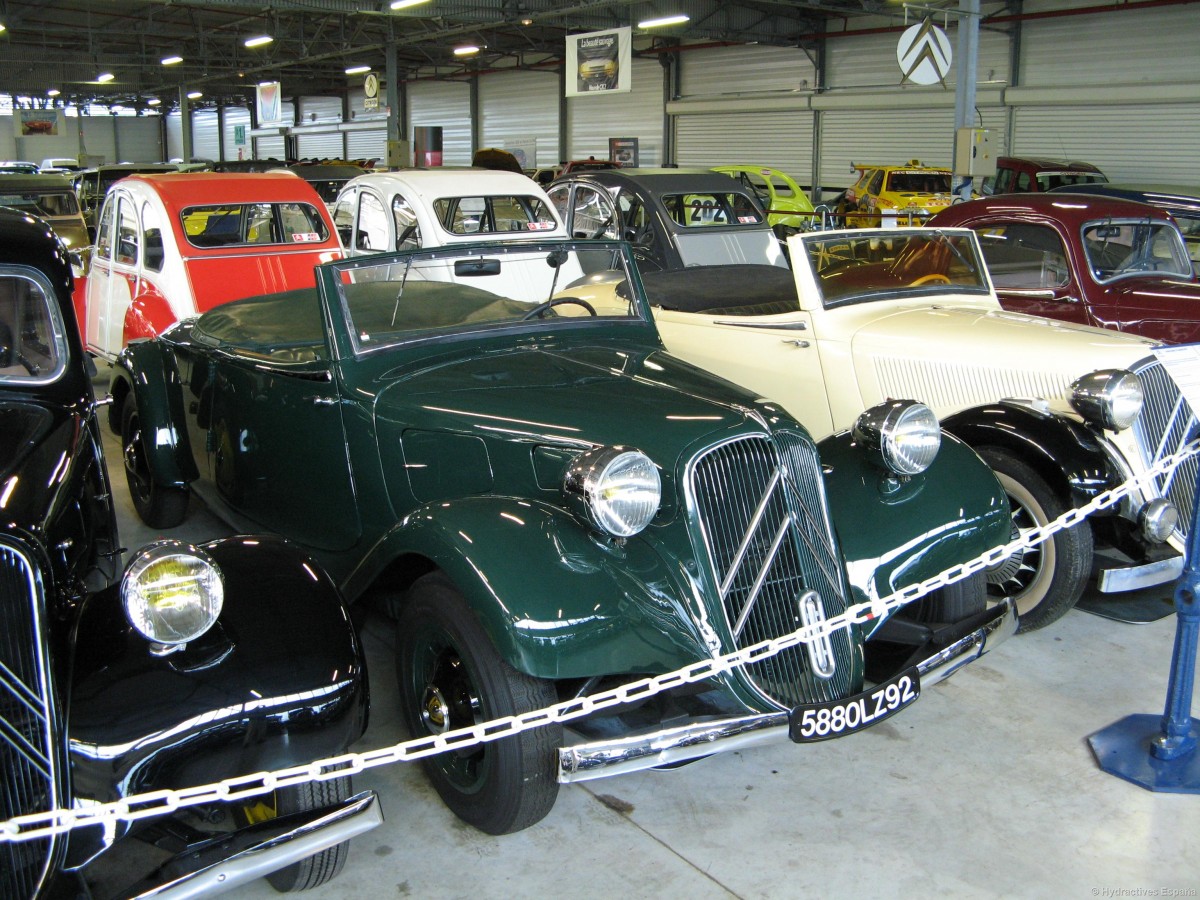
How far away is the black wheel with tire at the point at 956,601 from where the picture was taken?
11.9ft

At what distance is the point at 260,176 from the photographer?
27.8 ft

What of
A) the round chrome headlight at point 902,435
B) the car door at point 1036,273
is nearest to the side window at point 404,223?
the car door at point 1036,273

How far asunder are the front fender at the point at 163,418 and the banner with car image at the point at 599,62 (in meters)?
15.5

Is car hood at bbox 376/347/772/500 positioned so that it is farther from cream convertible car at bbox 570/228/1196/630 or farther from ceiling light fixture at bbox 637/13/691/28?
ceiling light fixture at bbox 637/13/691/28

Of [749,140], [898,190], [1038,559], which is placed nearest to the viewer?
[1038,559]

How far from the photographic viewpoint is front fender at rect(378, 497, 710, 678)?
270 centimetres

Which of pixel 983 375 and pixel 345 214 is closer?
pixel 983 375

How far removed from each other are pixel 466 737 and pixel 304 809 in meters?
0.52

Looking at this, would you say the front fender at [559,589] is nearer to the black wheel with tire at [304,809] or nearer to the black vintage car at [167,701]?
the black vintage car at [167,701]

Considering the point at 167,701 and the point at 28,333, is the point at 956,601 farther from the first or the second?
the point at 28,333

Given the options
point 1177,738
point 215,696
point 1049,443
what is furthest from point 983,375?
point 215,696

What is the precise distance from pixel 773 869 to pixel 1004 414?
7.57 ft

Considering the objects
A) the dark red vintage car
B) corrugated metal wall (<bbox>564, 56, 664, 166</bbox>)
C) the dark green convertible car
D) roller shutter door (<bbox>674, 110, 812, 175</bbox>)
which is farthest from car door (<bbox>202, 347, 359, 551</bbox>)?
corrugated metal wall (<bbox>564, 56, 664, 166</bbox>)

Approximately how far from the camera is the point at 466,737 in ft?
9.52
